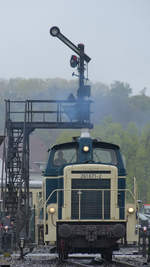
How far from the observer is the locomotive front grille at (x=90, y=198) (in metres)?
18.0

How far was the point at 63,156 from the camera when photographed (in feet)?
62.3

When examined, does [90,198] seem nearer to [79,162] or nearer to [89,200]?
[89,200]

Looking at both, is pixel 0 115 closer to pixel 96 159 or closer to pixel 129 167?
pixel 129 167

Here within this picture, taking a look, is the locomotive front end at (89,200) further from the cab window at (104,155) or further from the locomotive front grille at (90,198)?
the cab window at (104,155)

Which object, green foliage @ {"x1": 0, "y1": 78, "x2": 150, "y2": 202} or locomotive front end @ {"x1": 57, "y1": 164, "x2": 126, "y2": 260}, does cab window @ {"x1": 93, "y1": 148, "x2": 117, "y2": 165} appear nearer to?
locomotive front end @ {"x1": 57, "y1": 164, "x2": 126, "y2": 260}

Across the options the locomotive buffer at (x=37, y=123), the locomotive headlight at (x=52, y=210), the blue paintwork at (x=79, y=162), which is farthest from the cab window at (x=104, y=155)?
the locomotive buffer at (x=37, y=123)

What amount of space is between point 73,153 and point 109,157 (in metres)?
1.05

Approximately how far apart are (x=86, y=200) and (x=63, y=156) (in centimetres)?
159

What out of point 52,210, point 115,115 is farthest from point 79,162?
point 115,115

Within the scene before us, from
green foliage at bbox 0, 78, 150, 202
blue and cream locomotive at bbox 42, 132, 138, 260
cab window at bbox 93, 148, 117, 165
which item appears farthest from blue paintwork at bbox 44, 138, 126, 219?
green foliage at bbox 0, 78, 150, 202

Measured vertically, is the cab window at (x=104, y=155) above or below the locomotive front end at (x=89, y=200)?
above

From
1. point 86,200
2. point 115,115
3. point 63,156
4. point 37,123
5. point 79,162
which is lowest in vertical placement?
point 86,200

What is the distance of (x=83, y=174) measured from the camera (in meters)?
18.0

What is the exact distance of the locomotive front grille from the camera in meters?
18.0
